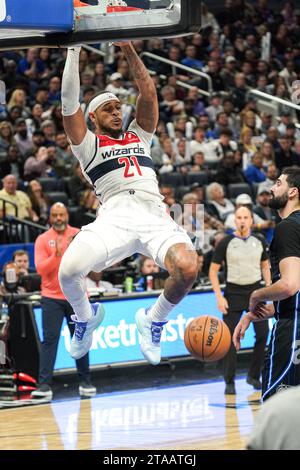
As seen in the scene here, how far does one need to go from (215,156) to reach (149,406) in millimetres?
8109

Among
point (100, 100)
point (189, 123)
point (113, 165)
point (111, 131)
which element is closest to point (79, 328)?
point (113, 165)

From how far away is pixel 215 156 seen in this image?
19.5 meters

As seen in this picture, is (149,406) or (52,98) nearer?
(149,406)

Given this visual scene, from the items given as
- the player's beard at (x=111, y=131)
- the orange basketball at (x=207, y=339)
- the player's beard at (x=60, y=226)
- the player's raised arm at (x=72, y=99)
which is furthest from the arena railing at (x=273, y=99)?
the player's raised arm at (x=72, y=99)

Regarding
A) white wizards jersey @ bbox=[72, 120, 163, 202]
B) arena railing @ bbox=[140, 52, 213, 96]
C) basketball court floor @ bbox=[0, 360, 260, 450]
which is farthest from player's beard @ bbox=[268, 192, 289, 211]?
arena railing @ bbox=[140, 52, 213, 96]

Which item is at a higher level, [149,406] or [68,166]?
[68,166]

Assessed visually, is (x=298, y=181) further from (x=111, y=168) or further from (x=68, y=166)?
(x=68, y=166)

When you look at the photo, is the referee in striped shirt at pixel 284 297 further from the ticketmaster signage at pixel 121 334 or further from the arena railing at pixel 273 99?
the arena railing at pixel 273 99

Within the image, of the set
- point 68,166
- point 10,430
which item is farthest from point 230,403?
point 68,166

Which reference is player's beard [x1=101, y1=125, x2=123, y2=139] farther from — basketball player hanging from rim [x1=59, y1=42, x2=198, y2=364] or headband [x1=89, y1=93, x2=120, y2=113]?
headband [x1=89, y1=93, x2=120, y2=113]

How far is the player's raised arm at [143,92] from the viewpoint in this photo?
26.1 feet

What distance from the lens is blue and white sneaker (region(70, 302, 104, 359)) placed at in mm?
8301

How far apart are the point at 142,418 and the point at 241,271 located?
2592 millimetres

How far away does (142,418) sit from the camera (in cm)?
1140
